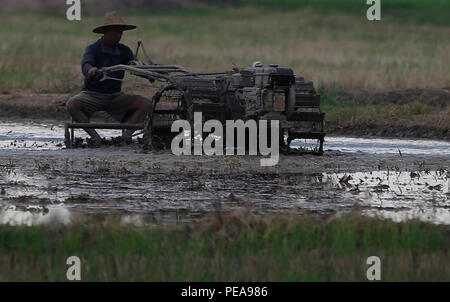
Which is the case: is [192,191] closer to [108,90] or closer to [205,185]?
[205,185]

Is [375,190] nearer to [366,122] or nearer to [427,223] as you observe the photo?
[427,223]

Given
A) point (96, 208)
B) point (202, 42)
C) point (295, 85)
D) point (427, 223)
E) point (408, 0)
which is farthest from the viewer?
point (408, 0)

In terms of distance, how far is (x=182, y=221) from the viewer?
26.5 ft

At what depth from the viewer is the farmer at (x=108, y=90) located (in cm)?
1366

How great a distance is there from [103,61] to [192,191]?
14.4 ft

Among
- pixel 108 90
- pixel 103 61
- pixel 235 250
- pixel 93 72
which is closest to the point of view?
pixel 235 250

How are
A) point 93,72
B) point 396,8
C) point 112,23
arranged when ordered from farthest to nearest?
point 396,8, point 112,23, point 93,72

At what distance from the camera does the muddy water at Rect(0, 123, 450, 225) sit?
8570 mm

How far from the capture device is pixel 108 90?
14.0m

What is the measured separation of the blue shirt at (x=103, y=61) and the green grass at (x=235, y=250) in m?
6.38

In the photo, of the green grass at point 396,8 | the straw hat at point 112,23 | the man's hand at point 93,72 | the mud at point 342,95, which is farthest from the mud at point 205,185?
the green grass at point 396,8

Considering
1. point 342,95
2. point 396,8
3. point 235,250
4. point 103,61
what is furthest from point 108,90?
point 396,8

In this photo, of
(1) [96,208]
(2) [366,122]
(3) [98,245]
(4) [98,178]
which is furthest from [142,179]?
(2) [366,122]
